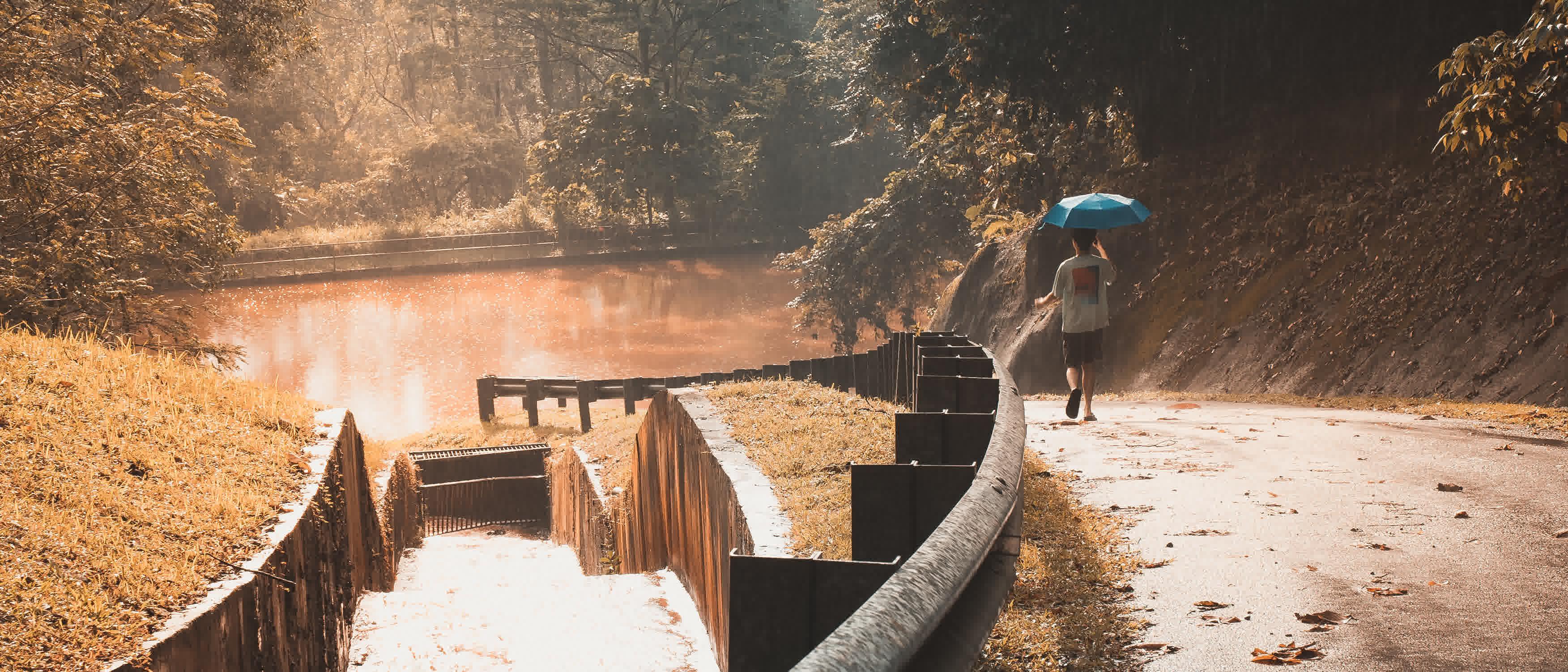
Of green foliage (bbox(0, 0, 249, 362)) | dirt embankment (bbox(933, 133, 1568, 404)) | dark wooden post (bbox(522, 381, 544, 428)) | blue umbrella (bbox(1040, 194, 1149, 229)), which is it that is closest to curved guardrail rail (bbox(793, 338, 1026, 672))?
blue umbrella (bbox(1040, 194, 1149, 229))

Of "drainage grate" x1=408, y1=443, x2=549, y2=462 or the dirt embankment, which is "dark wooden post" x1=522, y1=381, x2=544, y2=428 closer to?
"drainage grate" x1=408, y1=443, x2=549, y2=462

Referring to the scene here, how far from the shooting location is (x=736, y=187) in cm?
4975

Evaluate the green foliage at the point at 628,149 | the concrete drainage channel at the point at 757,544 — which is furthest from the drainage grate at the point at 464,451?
the green foliage at the point at 628,149

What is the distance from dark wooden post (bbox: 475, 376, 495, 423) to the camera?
23062 millimetres

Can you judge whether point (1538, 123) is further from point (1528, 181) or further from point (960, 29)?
point (960, 29)

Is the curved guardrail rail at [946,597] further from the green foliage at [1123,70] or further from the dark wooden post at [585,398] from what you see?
the dark wooden post at [585,398]

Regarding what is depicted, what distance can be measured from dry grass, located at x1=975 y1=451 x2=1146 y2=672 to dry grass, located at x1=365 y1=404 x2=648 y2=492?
34.3 ft

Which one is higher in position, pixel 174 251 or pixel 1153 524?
pixel 174 251

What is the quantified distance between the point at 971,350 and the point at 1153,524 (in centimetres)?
138

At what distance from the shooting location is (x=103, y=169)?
42.6ft

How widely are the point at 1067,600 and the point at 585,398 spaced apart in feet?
60.1

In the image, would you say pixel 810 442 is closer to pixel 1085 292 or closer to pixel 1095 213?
pixel 1085 292

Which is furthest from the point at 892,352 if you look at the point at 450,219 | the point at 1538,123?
the point at 450,219

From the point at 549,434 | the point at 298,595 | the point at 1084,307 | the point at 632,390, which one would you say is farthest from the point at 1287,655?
the point at 549,434
